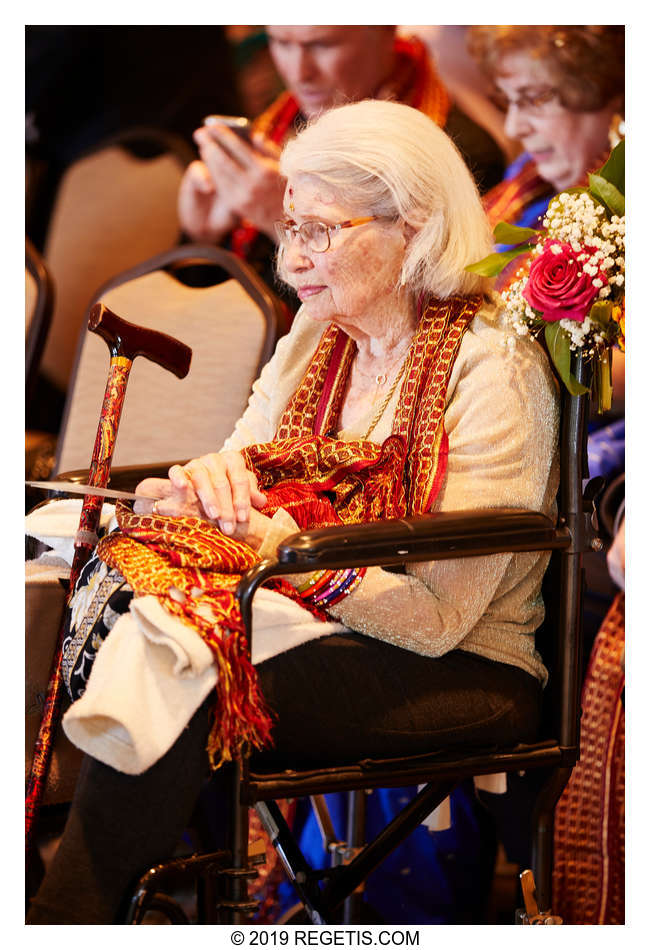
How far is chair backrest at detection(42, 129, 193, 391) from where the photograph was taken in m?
3.67

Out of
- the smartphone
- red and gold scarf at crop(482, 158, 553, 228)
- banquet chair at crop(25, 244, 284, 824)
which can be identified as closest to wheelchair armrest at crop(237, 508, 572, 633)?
banquet chair at crop(25, 244, 284, 824)

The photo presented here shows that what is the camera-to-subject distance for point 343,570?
1673 millimetres

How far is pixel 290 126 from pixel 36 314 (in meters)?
0.95

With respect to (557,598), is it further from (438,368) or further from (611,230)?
(611,230)

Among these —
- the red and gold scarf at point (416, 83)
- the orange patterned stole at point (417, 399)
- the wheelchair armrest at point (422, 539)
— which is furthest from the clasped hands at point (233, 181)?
the wheelchair armrest at point (422, 539)

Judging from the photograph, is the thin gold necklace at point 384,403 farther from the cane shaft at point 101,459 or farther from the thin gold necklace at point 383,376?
the cane shaft at point 101,459

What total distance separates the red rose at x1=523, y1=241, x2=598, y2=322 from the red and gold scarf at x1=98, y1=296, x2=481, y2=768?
0.16m

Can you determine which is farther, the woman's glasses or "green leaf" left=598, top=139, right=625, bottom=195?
the woman's glasses

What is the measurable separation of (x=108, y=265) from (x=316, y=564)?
8.13 feet

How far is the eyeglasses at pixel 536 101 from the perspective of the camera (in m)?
2.94

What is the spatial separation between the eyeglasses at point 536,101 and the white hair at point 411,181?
45.2 inches

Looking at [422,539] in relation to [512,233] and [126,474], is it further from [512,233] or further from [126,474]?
[126,474]

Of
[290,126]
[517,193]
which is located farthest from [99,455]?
[290,126]

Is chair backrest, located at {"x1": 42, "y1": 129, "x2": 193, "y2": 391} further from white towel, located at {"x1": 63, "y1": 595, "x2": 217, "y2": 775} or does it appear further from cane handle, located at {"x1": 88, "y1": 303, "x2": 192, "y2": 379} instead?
white towel, located at {"x1": 63, "y1": 595, "x2": 217, "y2": 775}
